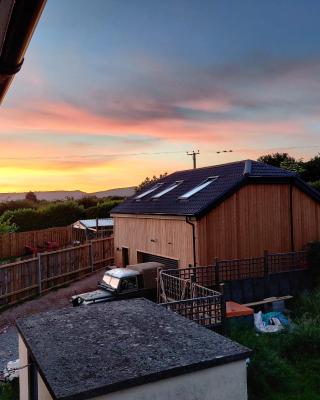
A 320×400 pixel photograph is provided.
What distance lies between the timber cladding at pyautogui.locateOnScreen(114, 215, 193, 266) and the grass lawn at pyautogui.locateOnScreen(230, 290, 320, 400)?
5755 mm

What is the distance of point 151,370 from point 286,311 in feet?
40.4

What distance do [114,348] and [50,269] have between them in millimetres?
16456

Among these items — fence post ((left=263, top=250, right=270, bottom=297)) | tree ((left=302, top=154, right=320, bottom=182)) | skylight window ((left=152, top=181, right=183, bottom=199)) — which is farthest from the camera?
tree ((left=302, top=154, right=320, bottom=182))

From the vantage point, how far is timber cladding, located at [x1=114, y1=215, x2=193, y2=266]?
18.4 m

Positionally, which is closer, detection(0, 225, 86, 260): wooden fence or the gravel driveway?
the gravel driveway

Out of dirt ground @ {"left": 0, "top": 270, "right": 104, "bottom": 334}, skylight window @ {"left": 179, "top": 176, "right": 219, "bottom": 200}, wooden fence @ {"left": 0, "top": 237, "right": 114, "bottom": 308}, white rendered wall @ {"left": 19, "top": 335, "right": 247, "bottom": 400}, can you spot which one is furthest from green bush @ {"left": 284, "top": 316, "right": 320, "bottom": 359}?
wooden fence @ {"left": 0, "top": 237, "right": 114, "bottom": 308}

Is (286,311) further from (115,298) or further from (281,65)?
(281,65)

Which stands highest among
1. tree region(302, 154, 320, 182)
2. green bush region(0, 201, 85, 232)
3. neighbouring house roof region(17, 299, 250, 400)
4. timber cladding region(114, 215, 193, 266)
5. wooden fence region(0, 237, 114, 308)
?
tree region(302, 154, 320, 182)

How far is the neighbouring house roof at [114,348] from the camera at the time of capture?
5094mm

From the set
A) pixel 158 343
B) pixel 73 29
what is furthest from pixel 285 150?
pixel 158 343

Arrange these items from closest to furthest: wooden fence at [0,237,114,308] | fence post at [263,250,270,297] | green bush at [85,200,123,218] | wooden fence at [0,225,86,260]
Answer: fence post at [263,250,270,297] < wooden fence at [0,237,114,308] < wooden fence at [0,225,86,260] < green bush at [85,200,123,218]

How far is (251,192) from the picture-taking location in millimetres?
18922

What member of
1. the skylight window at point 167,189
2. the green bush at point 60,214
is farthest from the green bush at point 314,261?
the green bush at point 60,214

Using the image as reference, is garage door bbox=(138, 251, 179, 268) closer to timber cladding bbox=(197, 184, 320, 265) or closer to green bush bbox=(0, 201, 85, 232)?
timber cladding bbox=(197, 184, 320, 265)
